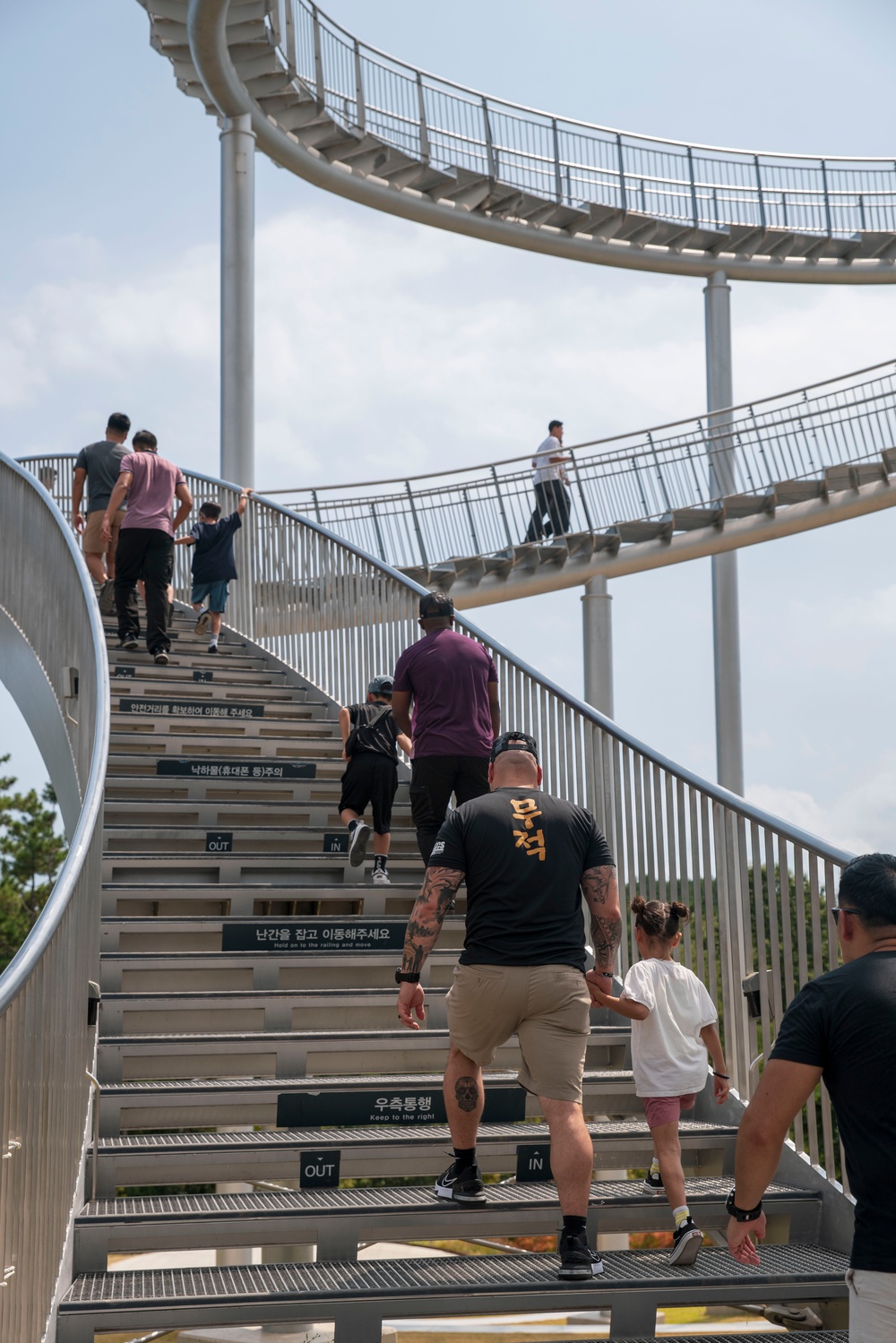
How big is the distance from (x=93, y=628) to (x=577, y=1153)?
3972 mm

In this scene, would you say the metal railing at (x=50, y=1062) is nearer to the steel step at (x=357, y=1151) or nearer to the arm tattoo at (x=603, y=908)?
the steel step at (x=357, y=1151)

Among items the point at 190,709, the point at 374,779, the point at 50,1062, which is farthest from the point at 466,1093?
the point at 190,709

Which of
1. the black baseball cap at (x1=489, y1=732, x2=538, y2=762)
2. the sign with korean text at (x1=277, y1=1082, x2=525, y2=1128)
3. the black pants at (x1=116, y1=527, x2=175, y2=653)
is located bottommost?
the sign with korean text at (x1=277, y1=1082, x2=525, y2=1128)

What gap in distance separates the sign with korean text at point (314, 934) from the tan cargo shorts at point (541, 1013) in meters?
2.18

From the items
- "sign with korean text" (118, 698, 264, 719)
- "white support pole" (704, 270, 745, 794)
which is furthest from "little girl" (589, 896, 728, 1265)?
"white support pole" (704, 270, 745, 794)

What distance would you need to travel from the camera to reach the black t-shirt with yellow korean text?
487 centimetres

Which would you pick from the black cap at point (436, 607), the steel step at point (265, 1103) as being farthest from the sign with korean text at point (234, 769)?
the steel step at point (265, 1103)

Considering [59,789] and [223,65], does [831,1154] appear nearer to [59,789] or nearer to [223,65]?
[59,789]

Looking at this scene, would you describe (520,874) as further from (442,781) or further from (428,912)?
(442,781)

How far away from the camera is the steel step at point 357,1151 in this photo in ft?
17.3

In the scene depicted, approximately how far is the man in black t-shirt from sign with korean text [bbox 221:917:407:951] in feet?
6.34

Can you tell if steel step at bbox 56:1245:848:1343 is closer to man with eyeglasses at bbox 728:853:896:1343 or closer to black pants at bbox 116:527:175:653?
man with eyeglasses at bbox 728:853:896:1343

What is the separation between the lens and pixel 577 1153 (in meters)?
4.70

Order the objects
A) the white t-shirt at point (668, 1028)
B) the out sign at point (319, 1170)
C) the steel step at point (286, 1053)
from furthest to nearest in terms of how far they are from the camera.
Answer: the steel step at point (286, 1053), the out sign at point (319, 1170), the white t-shirt at point (668, 1028)
